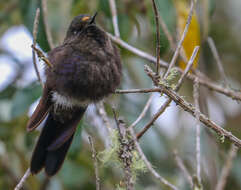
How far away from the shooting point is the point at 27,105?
3.24 meters

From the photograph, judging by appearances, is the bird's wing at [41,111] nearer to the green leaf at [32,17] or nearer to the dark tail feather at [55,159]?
the dark tail feather at [55,159]

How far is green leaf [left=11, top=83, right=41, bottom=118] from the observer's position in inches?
127

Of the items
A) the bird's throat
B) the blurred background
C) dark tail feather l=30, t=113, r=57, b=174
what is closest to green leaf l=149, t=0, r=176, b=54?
the blurred background

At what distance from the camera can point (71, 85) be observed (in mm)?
2650

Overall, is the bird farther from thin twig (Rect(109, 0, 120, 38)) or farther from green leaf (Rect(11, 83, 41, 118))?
green leaf (Rect(11, 83, 41, 118))

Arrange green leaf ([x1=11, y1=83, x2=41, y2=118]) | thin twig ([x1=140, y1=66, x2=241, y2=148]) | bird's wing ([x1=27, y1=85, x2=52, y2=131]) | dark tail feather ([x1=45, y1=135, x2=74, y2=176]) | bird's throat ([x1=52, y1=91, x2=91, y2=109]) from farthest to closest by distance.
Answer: green leaf ([x1=11, y1=83, x2=41, y2=118]) < dark tail feather ([x1=45, y1=135, x2=74, y2=176]) < bird's throat ([x1=52, y1=91, x2=91, y2=109]) < bird's wing ([x1=27, y1=85, x2=52, y2=131]) < thin twig ([x1=140, y1=66, x2=241, y2=148])

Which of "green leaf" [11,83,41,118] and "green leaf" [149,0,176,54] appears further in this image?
"green leaf" [11,83,41,118]

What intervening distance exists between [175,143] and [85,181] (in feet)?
3.97

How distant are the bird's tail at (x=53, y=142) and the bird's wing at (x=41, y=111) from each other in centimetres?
27

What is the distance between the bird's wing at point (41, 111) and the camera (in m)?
2.55

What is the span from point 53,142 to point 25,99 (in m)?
0.48

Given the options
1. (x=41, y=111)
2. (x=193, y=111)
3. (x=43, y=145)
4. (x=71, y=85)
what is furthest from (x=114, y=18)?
(x=193, y=111)

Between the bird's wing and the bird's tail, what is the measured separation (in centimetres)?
27

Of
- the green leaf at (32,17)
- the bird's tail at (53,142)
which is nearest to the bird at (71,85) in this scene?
the bird's tail at (53,142)
